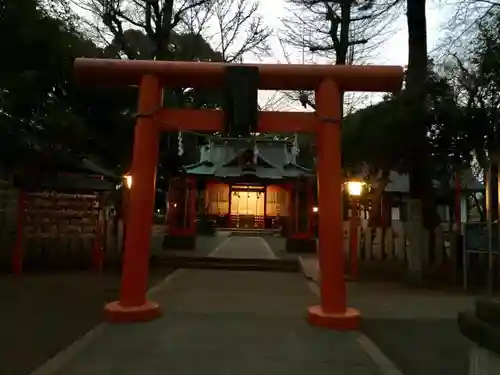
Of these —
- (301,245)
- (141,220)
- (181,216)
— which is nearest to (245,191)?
(181,216)

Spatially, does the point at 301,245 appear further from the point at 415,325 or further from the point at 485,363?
the point at 485,363

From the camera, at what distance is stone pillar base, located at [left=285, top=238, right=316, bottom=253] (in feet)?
71.2

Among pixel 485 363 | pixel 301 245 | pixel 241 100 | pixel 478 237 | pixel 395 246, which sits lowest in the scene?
pixel 485 363

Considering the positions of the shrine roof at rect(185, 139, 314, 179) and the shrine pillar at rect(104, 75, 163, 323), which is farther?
the shrine roof at rect(185, 139, 314, 179)

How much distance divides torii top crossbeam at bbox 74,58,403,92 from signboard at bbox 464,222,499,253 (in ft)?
15.3

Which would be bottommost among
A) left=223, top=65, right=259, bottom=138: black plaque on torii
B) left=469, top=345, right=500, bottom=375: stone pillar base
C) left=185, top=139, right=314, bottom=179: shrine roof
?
left=469, top=345, right=500, bottom=375: stone pillar base

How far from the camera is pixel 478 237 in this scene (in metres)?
11.7

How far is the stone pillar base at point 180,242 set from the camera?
21.5 metres

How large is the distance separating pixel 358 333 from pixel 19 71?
354 inches

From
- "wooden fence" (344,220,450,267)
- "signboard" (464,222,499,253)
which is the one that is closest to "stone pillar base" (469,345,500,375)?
"signboard" (464,222,499,253)

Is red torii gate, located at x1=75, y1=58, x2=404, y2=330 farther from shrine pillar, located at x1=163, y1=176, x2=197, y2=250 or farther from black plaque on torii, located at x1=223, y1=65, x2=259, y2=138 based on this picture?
shrine pillar, located at x1=163, y1=176, x2=197, y2=250

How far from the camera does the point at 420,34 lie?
45.0ft

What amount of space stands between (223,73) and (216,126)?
802mm

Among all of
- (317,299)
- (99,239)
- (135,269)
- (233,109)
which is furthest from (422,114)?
(99,239)
